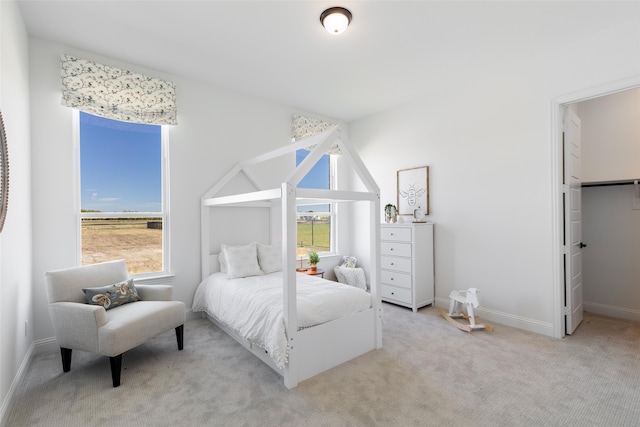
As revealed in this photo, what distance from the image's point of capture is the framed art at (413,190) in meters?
4.21

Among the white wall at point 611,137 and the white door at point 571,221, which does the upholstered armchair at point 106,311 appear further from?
the white wall at point 611,137

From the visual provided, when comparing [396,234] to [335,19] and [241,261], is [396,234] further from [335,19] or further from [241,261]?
[335,19]

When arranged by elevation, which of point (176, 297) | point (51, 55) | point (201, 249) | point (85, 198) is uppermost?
point (51, 55)

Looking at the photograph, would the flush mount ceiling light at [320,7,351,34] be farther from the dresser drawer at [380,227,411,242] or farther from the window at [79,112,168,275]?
the dresser drawer at [380,227,411,242]

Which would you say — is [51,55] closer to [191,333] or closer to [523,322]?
[191,333]

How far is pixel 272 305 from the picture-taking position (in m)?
2.43

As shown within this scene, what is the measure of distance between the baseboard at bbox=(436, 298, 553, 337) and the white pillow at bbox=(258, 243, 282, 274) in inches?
97.0

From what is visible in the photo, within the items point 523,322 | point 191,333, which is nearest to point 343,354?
point 191,333

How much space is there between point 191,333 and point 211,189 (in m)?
1.64

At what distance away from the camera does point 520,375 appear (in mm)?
2322

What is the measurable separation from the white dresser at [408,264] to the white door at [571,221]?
1427 mm

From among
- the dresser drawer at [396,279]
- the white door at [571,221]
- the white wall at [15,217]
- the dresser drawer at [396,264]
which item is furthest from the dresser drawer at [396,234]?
the white wall at [15,217]

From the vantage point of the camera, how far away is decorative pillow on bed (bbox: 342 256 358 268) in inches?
193

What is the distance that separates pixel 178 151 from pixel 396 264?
10.1 feet
